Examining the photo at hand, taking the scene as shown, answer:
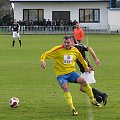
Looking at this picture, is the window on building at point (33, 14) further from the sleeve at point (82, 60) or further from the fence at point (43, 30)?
the sleeve at point (82, 60)

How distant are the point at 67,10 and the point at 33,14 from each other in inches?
188

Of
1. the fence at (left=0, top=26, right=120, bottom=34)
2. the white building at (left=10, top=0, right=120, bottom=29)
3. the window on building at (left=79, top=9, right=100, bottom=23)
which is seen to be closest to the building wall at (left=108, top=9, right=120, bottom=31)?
the white building at (left=10, top=0, right=120, bottom=29)

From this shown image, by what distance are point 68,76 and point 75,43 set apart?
122cm

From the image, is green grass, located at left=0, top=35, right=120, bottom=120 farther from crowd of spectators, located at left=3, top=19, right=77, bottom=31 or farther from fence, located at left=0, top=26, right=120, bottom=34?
crowd of spectators, located at left=3, top=19, right=77, bottom=31

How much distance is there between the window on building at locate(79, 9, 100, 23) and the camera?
70.1 metres

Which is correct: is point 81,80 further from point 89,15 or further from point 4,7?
point 4,7

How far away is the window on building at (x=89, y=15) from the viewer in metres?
70.1

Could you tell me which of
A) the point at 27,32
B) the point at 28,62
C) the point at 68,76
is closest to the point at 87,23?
the point at 27,32

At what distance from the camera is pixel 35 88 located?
16266 mm

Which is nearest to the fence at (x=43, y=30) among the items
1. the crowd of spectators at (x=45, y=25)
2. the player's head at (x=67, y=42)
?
the crowd of spectators at (x=45, y=25)

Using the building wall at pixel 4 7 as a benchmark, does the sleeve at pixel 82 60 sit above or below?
below

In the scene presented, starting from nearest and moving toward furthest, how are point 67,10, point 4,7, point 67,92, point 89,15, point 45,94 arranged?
point 67,92
point 45,94
point 67,10
point 89,15
point 4,7

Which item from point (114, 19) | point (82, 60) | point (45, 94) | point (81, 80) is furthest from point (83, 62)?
point (114, 19)

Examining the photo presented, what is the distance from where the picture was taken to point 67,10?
69.9 m
